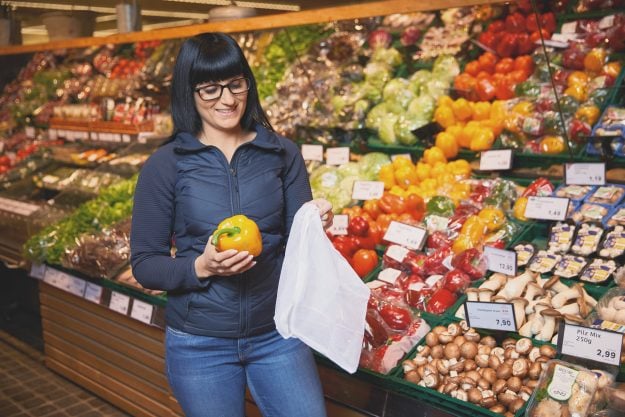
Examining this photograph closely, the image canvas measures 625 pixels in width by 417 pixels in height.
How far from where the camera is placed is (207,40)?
75.9 inches

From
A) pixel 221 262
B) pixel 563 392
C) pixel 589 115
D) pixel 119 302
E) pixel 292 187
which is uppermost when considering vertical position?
pixel 589 115

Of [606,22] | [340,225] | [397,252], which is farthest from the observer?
[606,22]

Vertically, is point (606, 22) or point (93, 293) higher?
point (606, 22)

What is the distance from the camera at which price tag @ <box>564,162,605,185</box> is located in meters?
3.04

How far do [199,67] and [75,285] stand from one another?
256cm

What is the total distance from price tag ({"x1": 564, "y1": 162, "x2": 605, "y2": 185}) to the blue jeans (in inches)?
71.0

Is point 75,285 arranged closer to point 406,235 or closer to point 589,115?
point 406,235

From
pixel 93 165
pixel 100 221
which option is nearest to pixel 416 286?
pixel 100 221

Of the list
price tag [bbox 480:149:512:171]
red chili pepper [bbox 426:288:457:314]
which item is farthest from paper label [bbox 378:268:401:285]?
price tag [bbox 480:149:512:171]

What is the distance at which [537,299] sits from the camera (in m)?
2.57

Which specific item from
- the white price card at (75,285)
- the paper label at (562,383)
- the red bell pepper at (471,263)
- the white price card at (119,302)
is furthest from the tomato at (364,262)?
the white price card at (75,285)

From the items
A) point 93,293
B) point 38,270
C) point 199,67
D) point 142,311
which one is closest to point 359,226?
point 142,311

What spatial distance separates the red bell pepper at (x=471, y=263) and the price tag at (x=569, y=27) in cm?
176

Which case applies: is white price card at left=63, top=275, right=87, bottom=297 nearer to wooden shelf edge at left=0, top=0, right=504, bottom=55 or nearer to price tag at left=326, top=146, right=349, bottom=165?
wooden shelf edge at left=0, top=0, right=504, bottom=55
